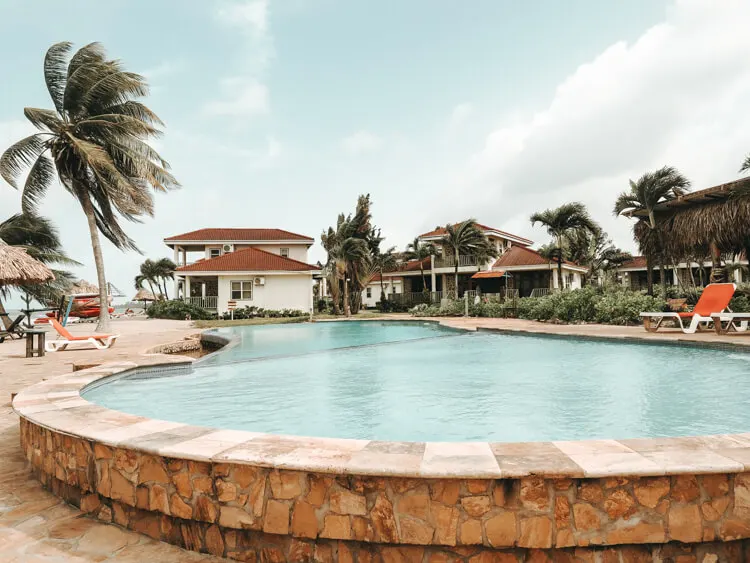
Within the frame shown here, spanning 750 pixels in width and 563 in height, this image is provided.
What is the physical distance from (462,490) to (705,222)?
53.8 ft

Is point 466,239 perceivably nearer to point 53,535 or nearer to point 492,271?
point 492,271

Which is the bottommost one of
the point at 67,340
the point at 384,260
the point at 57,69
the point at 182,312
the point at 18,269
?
the point at 67,340

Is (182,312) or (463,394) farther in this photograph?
(182,312)

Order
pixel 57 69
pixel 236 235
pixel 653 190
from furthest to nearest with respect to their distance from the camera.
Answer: pixel 236 235, pixel 653 190, pixel 57 69

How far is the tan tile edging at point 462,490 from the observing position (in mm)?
2086

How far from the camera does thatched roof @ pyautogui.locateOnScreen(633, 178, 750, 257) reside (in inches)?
537

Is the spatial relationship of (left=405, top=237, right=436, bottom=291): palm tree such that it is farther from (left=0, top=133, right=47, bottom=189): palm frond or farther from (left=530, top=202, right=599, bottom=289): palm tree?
(left=0, top=133, right=47, bottom=189): palm frond

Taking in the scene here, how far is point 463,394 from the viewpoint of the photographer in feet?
21.9

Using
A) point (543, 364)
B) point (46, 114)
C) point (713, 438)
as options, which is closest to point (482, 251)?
point (543, 364)

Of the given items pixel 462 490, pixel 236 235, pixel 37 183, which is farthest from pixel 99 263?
pixel 236 235

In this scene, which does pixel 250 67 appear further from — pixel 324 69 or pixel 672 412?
pixel 672 412

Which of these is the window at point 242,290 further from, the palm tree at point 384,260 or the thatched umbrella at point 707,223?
the thatched umbrella at point 707,223

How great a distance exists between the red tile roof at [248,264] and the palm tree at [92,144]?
35.4 ft

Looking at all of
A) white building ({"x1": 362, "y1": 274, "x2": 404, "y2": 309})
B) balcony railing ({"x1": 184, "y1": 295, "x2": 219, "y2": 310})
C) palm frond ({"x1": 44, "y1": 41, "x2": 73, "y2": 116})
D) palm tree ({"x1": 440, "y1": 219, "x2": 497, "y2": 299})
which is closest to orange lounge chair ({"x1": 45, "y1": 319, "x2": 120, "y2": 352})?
palm frond ({"x1": 44, "y1": 41, "x2": 73, "y2": 116})
